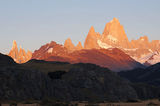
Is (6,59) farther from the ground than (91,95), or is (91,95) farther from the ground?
(6,59)

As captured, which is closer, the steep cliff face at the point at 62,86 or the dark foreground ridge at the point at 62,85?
the steep cliff face at the point at 62,86

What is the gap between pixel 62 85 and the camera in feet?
335

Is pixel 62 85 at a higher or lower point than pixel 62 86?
higher

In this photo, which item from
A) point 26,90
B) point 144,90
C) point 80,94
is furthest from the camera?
point 144,90

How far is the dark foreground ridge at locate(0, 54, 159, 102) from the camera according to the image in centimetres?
8806

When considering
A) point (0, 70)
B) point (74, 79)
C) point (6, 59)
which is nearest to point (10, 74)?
point (0, 70)

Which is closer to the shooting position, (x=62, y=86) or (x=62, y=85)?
(x=62, y=86)

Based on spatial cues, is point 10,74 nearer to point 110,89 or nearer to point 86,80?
point 86,80

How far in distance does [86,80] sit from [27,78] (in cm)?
3096

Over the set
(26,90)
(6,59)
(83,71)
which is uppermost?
(6,59)

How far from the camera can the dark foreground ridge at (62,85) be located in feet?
289

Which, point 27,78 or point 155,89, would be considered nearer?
point 27,78

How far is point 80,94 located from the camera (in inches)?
4151

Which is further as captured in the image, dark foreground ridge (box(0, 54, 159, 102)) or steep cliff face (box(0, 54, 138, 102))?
dark foreground ridge (box(0, 54, 159, 102))
